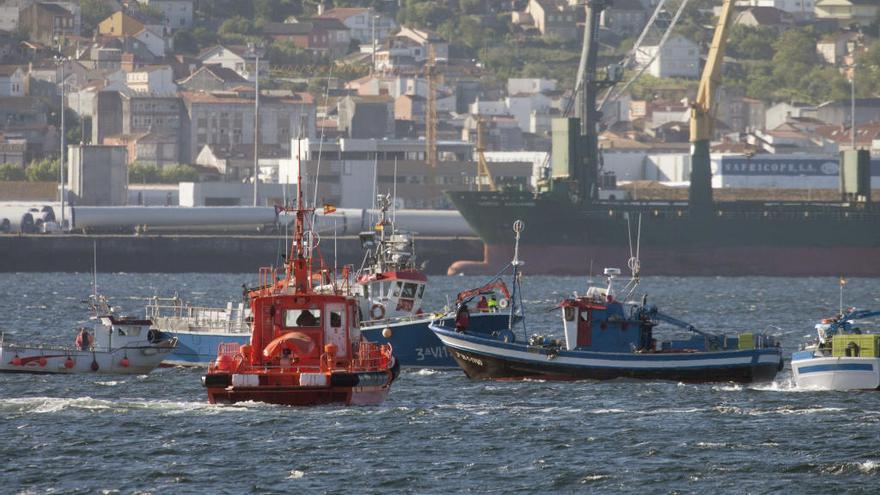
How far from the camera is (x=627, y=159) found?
18162cm

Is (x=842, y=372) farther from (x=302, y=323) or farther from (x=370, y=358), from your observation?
(x=302, y=323)

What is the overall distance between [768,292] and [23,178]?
82973mm

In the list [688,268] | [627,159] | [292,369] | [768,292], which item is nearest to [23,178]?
[627,159]

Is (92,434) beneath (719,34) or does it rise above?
beneath

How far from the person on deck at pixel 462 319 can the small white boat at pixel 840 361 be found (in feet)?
27.9

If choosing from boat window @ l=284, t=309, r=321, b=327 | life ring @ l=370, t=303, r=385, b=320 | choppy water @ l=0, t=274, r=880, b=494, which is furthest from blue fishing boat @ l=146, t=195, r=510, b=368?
boat window @ l=284, t=309, r=321, b=327

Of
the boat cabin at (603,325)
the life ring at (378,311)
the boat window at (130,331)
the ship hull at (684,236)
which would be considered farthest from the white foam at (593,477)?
the ship hull at (684,236)

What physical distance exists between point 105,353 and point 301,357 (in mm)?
11985

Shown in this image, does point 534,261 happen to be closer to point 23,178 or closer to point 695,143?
point 695,143

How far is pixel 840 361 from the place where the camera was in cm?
5028

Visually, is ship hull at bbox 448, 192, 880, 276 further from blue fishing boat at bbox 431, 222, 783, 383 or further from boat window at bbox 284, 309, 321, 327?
boat window at bbox 284, 309, 321, 327

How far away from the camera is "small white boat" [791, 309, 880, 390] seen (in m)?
50.2

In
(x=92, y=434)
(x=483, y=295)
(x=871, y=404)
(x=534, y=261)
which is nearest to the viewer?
(x=92, y=434)

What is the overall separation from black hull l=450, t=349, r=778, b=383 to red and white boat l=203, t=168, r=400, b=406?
303 inches
